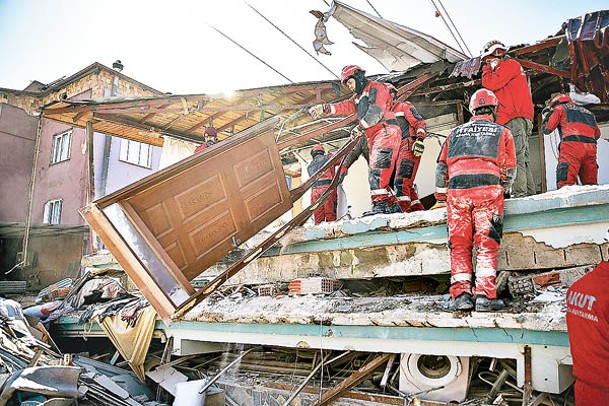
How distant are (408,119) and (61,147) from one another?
56.4ft

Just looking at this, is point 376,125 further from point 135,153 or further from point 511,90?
point 135,153

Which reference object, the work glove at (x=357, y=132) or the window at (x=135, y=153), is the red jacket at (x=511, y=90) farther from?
the window at (x=135, y=153)

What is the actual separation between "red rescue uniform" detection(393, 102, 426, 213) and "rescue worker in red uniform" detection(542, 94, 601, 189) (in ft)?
5.48

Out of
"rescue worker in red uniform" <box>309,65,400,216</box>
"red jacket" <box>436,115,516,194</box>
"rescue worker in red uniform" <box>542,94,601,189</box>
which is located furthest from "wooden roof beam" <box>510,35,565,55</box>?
"red jacket" <box>436,115,516,194</box>

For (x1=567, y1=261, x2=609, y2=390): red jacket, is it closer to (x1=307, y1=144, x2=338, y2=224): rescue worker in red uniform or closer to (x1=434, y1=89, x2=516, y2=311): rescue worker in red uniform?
(x1=434, y1=89, x2=516, y2=311): rescue worker in red uniform

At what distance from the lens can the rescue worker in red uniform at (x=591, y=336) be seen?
8.68 ft

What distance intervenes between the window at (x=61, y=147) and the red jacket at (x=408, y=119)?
16280mm

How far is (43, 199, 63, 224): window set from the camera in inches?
717

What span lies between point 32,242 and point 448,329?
1577cm

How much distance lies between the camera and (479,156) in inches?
141

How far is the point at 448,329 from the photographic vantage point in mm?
3543

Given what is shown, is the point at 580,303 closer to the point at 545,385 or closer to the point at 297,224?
the point at 545,385

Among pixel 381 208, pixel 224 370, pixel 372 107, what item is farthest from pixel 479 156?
pixel 224 370

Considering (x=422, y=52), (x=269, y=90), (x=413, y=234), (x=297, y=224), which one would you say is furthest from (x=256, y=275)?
(x=422, y=52)
